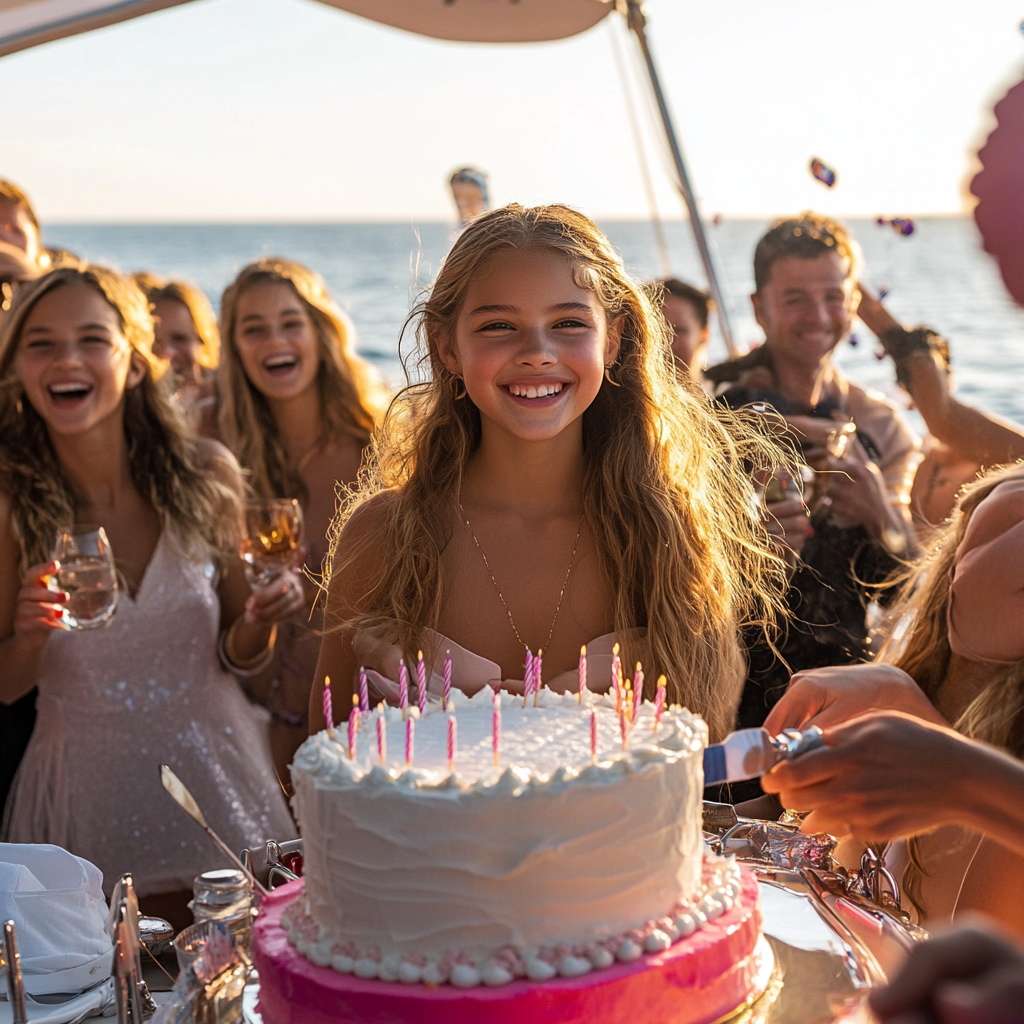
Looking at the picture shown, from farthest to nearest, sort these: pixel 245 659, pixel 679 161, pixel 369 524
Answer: pixel 679 161 → pixel 245 659 → pixel 369 524

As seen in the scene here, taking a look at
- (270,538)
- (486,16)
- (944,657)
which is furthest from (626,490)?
(486,16)

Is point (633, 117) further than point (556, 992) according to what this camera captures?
Yes

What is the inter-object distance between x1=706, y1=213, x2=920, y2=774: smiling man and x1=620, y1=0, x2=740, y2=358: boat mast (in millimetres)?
1031

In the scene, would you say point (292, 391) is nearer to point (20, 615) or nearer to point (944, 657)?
point (20, 615)

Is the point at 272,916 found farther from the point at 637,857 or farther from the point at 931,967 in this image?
the point at 931,967

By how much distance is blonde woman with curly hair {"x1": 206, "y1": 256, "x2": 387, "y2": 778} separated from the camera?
4914mm

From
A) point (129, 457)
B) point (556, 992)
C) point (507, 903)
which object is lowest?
point (556, 992)

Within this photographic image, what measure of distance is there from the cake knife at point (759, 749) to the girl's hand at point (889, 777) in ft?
0.09

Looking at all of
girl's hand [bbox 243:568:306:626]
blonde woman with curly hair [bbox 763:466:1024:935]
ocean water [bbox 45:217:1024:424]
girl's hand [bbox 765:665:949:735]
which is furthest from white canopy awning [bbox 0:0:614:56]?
girl's hand [bbox 765:665:949:735]

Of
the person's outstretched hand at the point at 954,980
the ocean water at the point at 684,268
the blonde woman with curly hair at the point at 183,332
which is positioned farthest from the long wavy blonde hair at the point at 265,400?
the person's outstretched hand at the point at 954,980

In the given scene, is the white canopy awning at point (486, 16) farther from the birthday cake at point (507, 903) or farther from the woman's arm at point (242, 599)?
the birthday cake at point (507, 903)

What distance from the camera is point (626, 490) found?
9.55 ft

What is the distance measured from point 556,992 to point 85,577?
2.02 meters

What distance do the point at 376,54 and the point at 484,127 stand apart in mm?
5861
